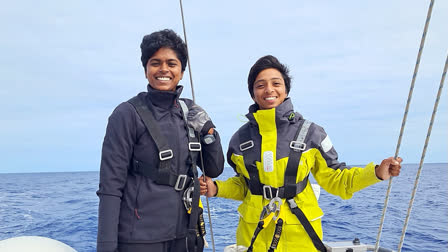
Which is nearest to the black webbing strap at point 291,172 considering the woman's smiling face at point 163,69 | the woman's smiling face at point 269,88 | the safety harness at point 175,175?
the woman's smiling face at point 269,88

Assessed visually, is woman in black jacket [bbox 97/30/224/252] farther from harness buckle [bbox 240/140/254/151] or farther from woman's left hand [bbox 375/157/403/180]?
woman's left hand [bbox 375/157/403/180]

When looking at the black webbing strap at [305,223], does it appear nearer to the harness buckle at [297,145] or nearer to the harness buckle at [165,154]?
the harness buckle at [297,145]

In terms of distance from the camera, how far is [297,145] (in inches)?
91.5

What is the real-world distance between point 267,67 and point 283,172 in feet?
2.53

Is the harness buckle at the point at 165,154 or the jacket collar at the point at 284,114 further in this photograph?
the jacket collar at the point at 284,114

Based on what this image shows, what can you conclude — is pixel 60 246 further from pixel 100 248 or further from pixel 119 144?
pixel 119 144

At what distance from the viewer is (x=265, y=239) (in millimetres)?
2279

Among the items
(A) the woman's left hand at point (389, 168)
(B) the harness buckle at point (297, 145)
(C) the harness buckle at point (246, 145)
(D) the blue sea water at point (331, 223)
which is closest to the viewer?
(A) the woman's left hand at point (389, 168)

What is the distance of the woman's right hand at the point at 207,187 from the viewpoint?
2.38 meters

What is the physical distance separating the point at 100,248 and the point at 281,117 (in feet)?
4.50

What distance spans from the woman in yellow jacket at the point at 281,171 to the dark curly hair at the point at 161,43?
24.9 inches

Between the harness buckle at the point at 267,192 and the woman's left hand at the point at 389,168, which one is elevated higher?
the woman's left hand at the point at 389,168

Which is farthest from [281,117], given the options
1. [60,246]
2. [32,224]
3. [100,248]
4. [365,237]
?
[32,224]

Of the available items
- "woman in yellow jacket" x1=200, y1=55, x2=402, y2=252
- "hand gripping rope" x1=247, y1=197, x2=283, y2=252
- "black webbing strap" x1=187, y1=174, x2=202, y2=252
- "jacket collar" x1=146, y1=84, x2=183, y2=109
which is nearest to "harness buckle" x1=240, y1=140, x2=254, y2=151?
"woman in yellow jacket" x1=200, y1=55, x2=402, y2=252
